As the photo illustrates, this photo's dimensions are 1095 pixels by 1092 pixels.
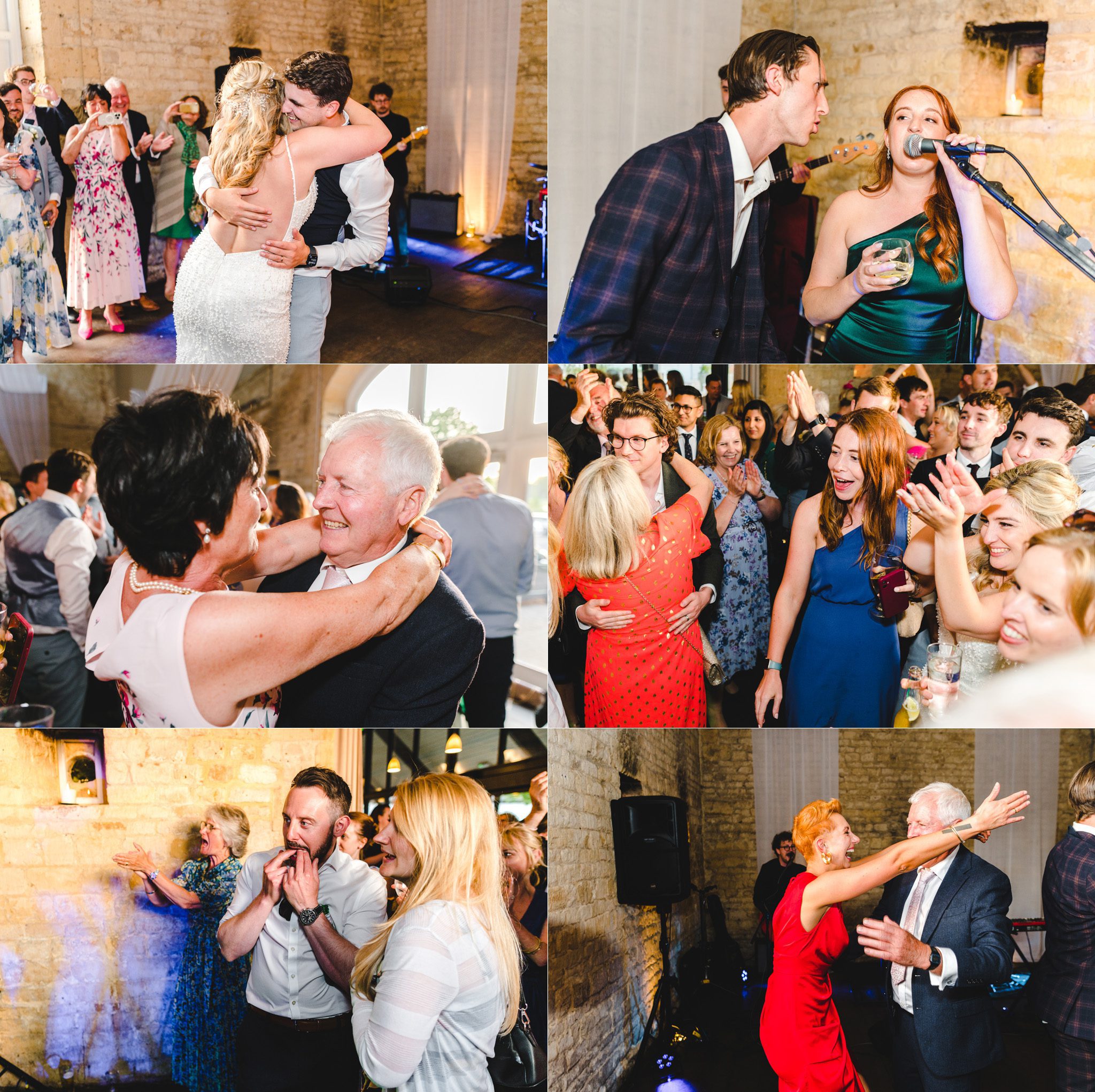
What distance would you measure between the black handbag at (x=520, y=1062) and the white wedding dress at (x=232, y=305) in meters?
2.17

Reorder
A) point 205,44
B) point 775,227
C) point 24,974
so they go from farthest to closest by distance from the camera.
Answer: point 24,974 → point 775,227 → point 205,44

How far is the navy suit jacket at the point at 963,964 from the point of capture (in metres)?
3.25

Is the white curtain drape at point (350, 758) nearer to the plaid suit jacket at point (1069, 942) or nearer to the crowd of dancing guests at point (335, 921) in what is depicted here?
the crowd of dancing guests at point (335, 921)

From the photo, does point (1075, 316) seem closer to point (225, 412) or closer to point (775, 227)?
point (775, 227)

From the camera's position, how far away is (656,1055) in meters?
3.35

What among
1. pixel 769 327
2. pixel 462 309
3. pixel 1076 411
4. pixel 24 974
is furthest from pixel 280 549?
pixel 1076 411

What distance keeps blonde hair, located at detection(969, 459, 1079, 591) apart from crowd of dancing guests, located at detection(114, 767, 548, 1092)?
1.51 meters

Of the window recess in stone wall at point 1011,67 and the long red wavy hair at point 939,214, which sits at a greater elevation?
the window recess in stone wall at point 1011,67

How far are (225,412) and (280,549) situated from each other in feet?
1.36

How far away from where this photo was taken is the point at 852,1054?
332 centimetres

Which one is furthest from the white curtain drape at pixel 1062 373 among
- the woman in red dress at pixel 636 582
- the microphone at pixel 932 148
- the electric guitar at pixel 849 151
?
the woman in red dress at pixel 636 582

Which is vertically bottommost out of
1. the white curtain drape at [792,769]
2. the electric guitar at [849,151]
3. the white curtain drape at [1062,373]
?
the white curtain drape at [792,769]

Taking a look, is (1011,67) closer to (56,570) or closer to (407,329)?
(407,329)

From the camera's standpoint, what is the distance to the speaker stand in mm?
3344
